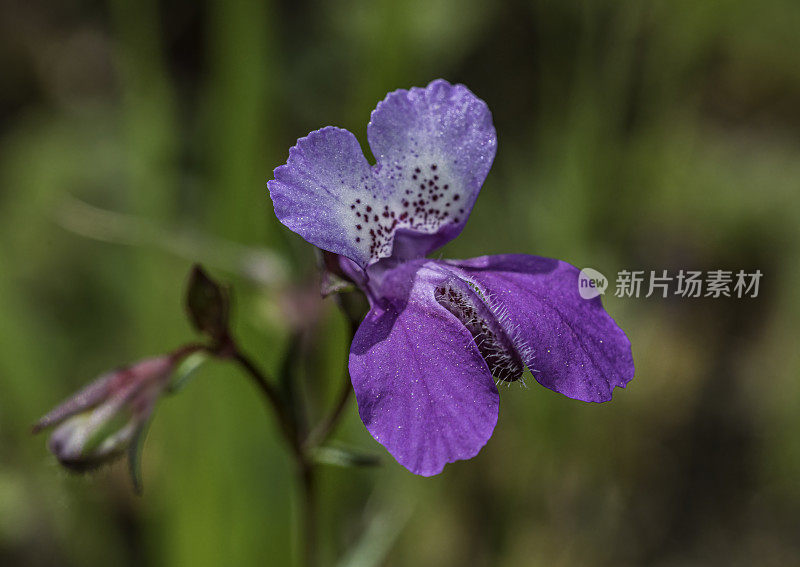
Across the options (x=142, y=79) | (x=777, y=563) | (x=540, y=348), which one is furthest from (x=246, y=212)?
(x=777, y=563)

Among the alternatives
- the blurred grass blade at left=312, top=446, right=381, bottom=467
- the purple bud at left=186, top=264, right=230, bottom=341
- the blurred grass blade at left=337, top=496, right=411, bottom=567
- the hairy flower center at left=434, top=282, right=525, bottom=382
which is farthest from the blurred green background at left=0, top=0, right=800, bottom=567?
the hairy flower center at left=434, top=282, right=525, bottom=382

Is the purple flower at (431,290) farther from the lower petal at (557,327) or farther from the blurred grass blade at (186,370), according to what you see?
the blurred grass blade at (186,370)

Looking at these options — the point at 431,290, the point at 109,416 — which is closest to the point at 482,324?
the point at 431,290

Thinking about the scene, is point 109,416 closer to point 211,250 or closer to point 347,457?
point 347,457

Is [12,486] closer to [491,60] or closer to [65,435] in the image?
[65,435]

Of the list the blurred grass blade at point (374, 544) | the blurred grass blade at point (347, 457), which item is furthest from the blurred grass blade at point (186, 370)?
the blurred grass blade at point (374, 544)

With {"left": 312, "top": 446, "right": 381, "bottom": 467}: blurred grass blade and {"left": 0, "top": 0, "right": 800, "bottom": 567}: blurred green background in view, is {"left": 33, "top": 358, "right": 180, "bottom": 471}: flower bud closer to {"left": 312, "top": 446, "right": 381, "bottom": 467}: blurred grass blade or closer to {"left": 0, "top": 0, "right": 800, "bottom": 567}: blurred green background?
{"left": 312, "top": 446, "right": 381, "bottom": 467}: blurred grass blade
